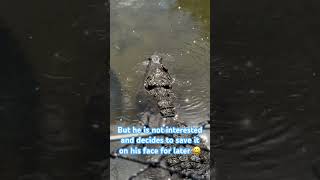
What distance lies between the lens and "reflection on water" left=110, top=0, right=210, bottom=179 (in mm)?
4703

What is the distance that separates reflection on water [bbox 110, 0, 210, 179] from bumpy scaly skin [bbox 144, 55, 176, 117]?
5 centimetres

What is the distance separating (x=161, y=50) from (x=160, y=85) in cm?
31

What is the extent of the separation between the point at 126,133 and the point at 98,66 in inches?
25.5

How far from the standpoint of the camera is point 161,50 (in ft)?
15.5

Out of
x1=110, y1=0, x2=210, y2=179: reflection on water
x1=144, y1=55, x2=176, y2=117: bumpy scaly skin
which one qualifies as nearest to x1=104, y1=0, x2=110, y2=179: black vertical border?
x1=110, y1=0, x2=210, y2=179: reflection on water

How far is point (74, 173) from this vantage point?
4.72 m

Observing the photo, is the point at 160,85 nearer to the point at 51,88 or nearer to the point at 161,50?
the point at 161,50
